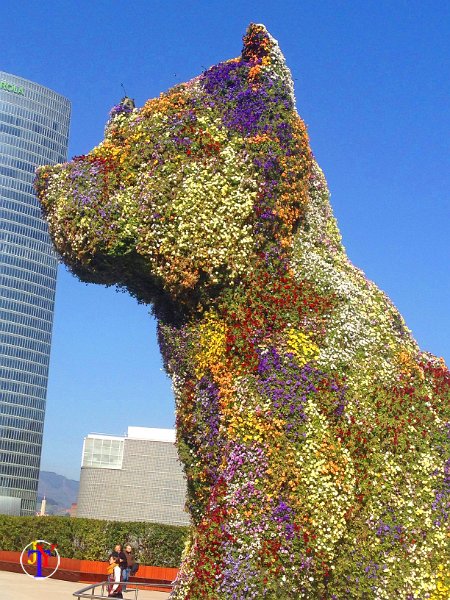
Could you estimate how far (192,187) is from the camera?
861cm

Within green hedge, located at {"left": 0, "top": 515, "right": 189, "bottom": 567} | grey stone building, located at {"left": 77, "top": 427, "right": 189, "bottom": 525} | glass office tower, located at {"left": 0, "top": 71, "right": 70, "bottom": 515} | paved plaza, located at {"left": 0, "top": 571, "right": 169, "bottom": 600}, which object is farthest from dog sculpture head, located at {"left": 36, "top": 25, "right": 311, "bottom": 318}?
glass office tower, located at {"left": 0, "top": 71, "right": 70, "bottom": 515}

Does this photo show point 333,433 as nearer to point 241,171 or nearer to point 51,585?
point 241,171

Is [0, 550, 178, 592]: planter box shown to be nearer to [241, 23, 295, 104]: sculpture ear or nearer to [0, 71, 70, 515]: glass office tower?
[241, 23, 295, 104]: sculpture ear

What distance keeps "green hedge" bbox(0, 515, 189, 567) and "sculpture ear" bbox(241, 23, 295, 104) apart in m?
19.8

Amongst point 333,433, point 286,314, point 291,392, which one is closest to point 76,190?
point 286,314

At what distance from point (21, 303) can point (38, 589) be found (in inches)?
4233

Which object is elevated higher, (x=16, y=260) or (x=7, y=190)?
(x=7, y=190)

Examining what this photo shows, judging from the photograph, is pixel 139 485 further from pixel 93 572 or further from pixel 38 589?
pixel 38 589

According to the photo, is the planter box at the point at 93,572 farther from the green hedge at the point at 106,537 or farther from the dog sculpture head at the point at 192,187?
the dog sculpture head at the point at 192,187

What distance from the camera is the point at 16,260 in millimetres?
125000

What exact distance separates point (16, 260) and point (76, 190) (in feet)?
394

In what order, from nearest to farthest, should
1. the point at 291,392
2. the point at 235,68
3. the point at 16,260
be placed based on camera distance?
the point at 291,392 → the point at 235,68 → the point at 16,260

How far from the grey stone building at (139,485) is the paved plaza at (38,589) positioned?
17594 millimetres

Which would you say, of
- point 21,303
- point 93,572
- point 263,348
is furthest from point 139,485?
point 21,303
